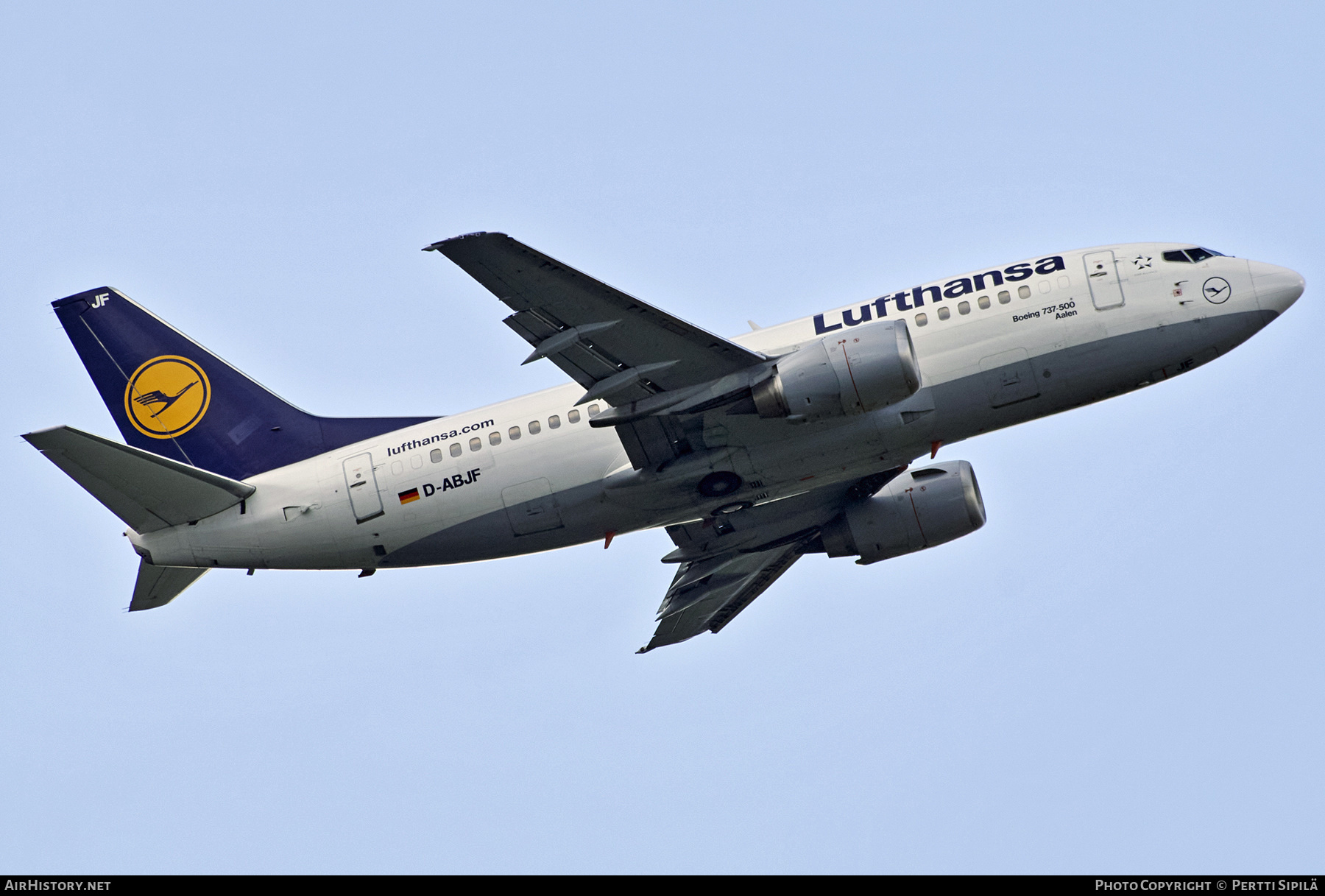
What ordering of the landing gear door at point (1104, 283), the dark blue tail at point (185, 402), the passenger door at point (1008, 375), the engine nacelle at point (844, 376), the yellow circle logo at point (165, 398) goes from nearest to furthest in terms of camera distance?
1. the engine nacelle at point (844, 376)
2. the passenger door at point (1008, 375)
3. the landing gear door at point (1104, 283)
4. the dark blue tail at point (185, 402)
5. the yellow circle logo at point (165, 398)

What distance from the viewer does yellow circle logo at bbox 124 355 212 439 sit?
38.2m

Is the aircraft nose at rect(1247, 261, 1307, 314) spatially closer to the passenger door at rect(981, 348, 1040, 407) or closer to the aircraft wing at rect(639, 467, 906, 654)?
the passenger door at rect(981, 348, 1040, 407)

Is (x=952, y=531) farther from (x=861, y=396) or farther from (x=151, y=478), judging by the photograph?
(x=151, y=478)

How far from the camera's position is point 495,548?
35.7 metres

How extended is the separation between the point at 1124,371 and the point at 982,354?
12.0ft

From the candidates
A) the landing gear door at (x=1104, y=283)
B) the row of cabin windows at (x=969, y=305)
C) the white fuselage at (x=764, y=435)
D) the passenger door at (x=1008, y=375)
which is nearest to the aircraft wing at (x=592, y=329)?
the white fuselage at (x=764, y=435)

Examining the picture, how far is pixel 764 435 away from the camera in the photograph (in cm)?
3341

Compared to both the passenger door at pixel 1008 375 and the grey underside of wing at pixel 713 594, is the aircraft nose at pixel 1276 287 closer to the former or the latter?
the passenger door at pixel 1008 375

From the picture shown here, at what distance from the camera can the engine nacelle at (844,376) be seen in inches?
1237

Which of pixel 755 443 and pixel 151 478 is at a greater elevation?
pixel 151 478

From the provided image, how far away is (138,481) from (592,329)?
12.4 m

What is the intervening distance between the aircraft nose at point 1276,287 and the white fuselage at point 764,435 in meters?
0.04

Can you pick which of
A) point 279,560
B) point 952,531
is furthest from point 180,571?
point 952,531

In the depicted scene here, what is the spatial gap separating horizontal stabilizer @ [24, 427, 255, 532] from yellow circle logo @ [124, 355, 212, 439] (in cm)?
323
